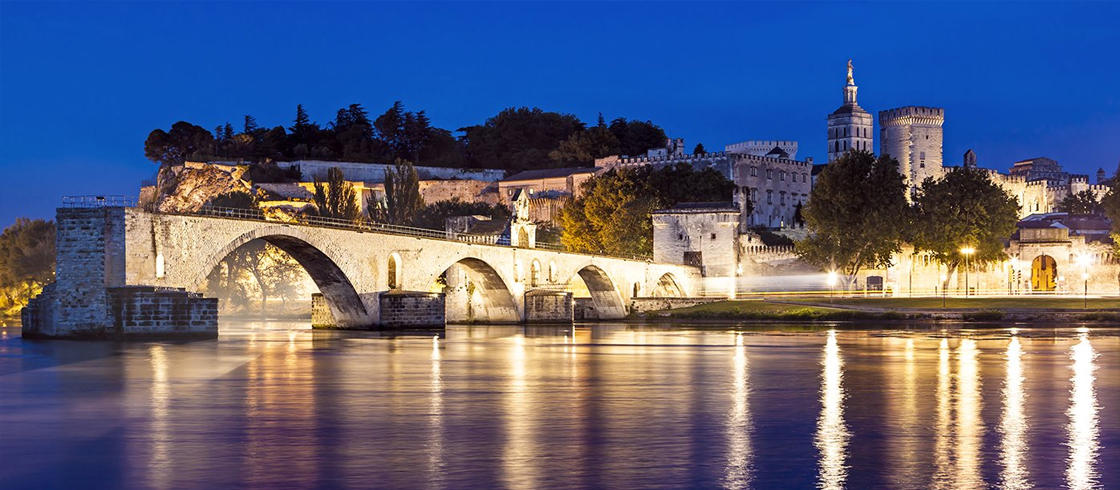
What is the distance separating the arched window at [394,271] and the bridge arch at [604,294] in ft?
68.7

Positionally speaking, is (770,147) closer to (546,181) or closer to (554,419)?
(546,181)

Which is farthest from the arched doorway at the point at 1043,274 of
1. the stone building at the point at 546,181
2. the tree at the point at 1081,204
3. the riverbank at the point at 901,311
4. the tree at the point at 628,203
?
the stone building at the point at 546,181

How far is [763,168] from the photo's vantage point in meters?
114

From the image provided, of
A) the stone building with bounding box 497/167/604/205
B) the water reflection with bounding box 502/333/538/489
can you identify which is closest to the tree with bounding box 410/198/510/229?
the stone building with bounding box 497/167/604/205

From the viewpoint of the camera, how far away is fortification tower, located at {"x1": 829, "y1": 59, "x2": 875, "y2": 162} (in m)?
147

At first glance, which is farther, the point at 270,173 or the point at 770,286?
the point at 270,173

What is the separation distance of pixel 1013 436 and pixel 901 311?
154ft

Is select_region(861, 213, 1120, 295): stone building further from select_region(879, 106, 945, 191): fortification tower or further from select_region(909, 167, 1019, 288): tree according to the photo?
select_region(879, 106, 945, 191): fortification tower

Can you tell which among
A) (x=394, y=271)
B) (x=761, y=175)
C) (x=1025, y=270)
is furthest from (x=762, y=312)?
(x=761, y=175)

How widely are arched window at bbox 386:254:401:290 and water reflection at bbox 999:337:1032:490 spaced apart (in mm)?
31342

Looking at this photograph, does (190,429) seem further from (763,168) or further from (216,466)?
(763,168)

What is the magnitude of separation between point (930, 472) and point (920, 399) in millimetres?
8989

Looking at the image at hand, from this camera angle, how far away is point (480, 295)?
70375 mm

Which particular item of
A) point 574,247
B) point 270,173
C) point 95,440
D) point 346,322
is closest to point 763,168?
point 574,247
